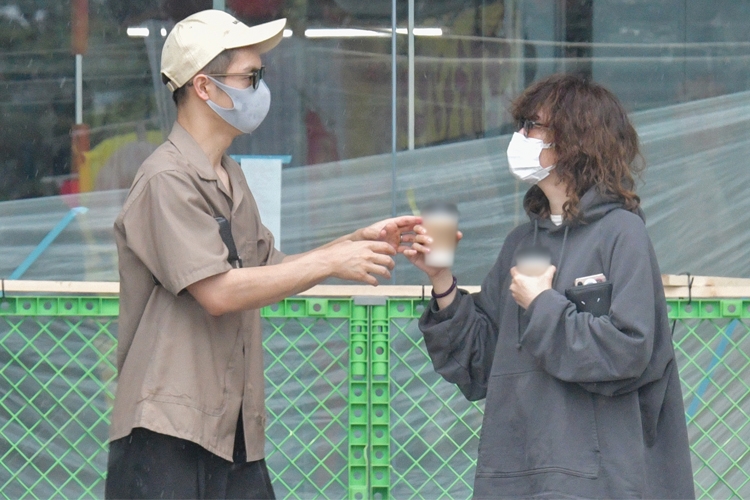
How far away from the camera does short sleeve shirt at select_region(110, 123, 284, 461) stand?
2.81 meters

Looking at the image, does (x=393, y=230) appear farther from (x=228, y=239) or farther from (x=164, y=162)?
(x=164, y=162)

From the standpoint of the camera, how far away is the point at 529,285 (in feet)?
9.37

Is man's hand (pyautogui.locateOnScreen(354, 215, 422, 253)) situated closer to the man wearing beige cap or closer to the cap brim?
the man wearing beige cap

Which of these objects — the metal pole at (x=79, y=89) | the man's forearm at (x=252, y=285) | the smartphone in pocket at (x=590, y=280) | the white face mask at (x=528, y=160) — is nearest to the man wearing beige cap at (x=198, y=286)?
the man's forearm at (x=252, y=285)

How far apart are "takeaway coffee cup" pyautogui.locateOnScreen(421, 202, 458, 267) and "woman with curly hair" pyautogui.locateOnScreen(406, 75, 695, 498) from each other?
0.03m

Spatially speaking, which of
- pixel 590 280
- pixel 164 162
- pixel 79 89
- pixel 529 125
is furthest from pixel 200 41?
pixel 79 89

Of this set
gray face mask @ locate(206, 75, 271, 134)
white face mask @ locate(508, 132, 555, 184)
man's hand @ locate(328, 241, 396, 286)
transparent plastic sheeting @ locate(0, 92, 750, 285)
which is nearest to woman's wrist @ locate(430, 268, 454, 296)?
Answer: man's hand @ locate(328, 241, 396, 286)

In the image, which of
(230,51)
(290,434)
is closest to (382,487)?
(290,434)

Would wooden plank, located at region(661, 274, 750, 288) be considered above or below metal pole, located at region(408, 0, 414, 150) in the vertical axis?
below

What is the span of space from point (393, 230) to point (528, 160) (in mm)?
498

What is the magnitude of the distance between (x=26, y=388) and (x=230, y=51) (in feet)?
7.63

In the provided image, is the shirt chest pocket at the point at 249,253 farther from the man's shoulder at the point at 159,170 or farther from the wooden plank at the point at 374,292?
the wooden plank at the point at 374,292

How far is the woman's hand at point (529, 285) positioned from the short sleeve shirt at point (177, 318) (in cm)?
80

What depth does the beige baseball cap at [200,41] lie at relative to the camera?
3.00 metres
